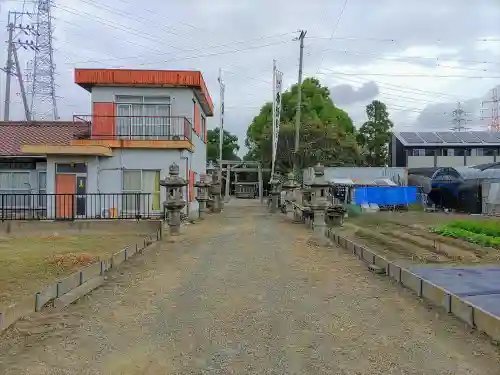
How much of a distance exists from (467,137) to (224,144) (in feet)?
97.8

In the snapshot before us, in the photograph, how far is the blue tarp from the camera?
2520cm

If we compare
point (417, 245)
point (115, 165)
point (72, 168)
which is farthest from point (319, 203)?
point (72, 168)

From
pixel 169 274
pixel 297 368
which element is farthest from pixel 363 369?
pixel 169 274

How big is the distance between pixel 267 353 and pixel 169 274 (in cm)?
438

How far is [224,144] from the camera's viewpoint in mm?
62469

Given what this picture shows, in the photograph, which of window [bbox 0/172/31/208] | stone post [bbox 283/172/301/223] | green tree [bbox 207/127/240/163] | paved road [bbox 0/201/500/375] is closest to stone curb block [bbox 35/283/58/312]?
paved road [bbox 0/201/500/375]

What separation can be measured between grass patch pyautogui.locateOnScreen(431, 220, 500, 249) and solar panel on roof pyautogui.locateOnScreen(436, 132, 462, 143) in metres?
27.9

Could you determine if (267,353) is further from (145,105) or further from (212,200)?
→ (212,200)

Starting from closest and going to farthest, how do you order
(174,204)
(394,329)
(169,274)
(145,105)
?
1. (394,329)
2. (169,274)
3. (174,204)
4. (145,105)

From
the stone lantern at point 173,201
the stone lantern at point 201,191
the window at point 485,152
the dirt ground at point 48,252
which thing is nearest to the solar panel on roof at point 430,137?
the window at point 485,152

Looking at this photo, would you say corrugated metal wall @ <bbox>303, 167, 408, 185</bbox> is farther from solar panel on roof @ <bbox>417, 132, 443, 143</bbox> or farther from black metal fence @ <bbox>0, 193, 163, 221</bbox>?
black metal fence @ <bbox>0, 193, 163, 221</bbox>

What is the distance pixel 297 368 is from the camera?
4.45 m

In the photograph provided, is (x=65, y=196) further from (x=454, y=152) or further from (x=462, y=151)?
(x=462, y=151)

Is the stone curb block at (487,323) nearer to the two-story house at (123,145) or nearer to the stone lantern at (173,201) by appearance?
the stone lantern at (173,201)
